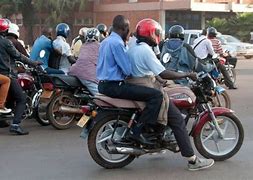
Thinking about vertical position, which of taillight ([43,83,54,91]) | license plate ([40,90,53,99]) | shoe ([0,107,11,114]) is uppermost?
taillight ([43,83,54,91])

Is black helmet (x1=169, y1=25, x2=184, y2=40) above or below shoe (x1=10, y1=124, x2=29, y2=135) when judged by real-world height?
above

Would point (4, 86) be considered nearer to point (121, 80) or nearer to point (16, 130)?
point (16, 130)

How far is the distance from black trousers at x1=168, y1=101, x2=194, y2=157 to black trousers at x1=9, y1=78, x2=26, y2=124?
3.26 m

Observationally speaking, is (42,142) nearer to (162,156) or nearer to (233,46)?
(162,156)

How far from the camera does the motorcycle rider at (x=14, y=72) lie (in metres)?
8.33

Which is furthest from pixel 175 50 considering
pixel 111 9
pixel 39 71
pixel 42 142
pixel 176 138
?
pixel 111 9

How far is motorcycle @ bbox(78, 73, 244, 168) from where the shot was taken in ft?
20.4

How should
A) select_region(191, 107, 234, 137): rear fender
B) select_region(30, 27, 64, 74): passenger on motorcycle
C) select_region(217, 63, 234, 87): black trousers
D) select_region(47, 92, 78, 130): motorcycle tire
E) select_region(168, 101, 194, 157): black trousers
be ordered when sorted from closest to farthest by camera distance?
select_region(168, 101, 194, 157): black trousers
select_region(191, 107, 234, 137): rear fender
select_region(47, 92, 78, 130): motorcycle tire
select_region(30, 27, 64, 74): passenger on motorcycle
select_region(217, 63, 234, 87): black trousers

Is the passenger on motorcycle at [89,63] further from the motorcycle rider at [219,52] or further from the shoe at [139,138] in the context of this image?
the motorcycle rider at [219,52]

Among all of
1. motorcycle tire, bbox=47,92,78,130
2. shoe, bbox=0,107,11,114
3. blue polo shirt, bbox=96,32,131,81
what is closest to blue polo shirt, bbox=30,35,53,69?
motorcycle tire, bbox=47,92,78,130

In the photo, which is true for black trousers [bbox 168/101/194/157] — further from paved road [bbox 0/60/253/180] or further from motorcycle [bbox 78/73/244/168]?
paved road [bbox 0/60/253/180]

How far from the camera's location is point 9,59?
852cm

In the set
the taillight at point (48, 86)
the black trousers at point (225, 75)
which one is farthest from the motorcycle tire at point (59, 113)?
the black trousers at point (225, 75)

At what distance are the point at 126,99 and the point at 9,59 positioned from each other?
121 inches
